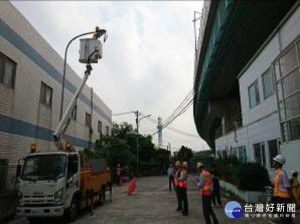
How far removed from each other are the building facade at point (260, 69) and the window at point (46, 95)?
1012 cm

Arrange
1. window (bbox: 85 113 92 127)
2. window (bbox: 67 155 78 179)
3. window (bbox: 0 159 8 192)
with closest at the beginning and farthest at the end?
1. window (bbox: 67 155 78 179)
2. window (bbox: 0 159 8 192)
3. window (bbox: 85 113 92 127)

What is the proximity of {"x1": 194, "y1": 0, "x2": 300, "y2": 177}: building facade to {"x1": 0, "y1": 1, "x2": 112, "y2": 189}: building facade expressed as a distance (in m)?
9.80

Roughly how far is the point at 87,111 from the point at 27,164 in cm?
1878

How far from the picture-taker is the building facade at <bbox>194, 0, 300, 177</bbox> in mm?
10073

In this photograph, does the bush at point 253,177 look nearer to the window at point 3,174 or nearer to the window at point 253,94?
the window at point 253,94

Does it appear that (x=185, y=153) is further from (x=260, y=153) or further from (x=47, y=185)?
(x=47, y=185)

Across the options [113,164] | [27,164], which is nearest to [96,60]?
[27,164]

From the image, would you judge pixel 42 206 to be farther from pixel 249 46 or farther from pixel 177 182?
pixel 249 46

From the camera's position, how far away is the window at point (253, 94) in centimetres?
1709

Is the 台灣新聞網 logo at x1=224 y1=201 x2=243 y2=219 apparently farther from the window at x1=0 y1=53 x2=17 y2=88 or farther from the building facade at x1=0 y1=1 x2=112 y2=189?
the window at x1=0 y1=53 x2=17 y2=88

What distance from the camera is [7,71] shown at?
14.1m

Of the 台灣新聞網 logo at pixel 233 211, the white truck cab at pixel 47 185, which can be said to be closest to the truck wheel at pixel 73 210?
the white truck cab at pixel 47 185

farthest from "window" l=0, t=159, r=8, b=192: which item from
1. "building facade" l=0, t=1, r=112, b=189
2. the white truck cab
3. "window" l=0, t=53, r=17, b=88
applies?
"window" l=0, t=53, r=17, b=88

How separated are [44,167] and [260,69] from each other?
11.7 metres
